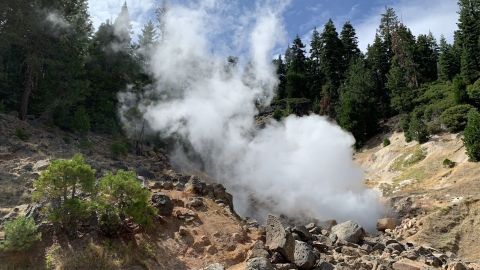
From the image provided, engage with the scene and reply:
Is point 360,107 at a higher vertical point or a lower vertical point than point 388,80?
lower

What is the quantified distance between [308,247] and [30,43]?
2449 centimetres

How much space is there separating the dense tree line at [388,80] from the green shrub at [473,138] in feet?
21.0

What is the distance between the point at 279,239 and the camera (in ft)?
48.9

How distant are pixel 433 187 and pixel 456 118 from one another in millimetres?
10300

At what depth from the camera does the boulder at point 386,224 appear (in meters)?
23.9

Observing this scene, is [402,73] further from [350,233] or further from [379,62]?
[350,233]

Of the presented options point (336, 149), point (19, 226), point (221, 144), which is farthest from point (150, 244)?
point (336, 149)

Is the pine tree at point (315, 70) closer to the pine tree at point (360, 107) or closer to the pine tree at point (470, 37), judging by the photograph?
the pine tree at point (360, 107)

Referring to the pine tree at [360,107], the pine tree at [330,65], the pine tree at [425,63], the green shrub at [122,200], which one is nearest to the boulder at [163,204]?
the green shrub at [122,200]

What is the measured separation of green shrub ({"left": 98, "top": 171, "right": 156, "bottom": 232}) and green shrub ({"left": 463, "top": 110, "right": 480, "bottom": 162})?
22325 millimetres

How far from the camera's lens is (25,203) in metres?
17.2

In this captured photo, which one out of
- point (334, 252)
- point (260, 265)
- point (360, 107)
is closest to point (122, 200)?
point (260, 265)

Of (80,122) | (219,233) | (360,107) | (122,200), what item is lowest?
(219,233)

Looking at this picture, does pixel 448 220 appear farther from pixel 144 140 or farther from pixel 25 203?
pixel 144 140
